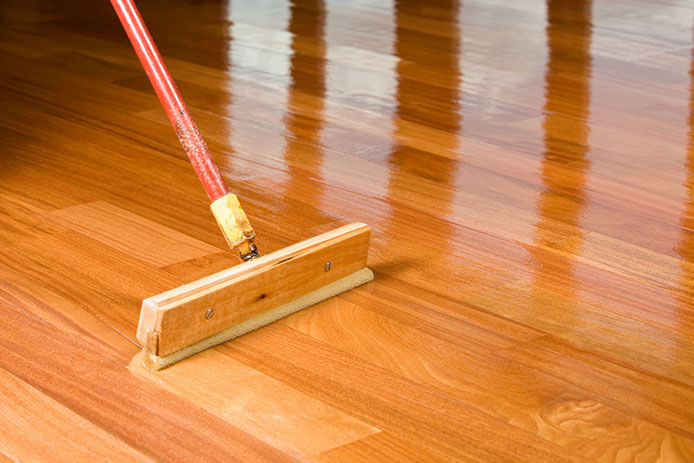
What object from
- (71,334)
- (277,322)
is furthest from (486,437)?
(71,334)

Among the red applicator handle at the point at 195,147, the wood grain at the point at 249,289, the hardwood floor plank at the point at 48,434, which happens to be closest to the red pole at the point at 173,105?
the red applicator handle at the point at 195,147

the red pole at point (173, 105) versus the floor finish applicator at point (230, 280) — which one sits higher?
the red pole at point (173, 105)

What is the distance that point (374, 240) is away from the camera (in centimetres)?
139

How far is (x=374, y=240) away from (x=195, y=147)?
0.29 meters

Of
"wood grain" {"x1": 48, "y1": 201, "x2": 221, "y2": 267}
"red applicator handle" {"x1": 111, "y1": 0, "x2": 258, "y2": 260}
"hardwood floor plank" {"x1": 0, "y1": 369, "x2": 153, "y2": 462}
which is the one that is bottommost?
"hardwood floor plank" {"x1": 0, "y1": 369, "x2": 153, "y2": 462}

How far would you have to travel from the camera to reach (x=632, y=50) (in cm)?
254

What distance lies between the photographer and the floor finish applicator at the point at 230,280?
1.04m

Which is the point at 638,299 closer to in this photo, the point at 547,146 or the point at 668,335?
the point at 668,335

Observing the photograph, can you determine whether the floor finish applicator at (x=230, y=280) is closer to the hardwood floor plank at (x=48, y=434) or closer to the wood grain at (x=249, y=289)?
the wood grain at (x=249, y=289)

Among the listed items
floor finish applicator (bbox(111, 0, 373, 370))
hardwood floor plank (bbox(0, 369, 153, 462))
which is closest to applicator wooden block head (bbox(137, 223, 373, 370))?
floor finish applicator (bbox(111, 0, 373, 370))

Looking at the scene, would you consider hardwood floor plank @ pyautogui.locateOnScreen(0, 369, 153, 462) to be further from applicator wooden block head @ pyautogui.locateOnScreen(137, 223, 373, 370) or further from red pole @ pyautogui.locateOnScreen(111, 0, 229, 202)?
red pole @ pyautogui.locateOnScreen(111, 0, 229, 202)

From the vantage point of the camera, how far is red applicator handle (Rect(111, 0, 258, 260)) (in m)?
1.17

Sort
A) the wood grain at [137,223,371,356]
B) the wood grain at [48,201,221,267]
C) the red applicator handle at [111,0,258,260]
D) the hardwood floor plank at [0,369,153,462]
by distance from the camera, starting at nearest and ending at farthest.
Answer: the hardwood floor plank at [0,369,153,462]
the wood grain at [137,223,371,356]
the red applicator handle at [111,0,258,260]
the wood grain at [48,201,221,267]

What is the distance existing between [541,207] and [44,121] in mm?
921
